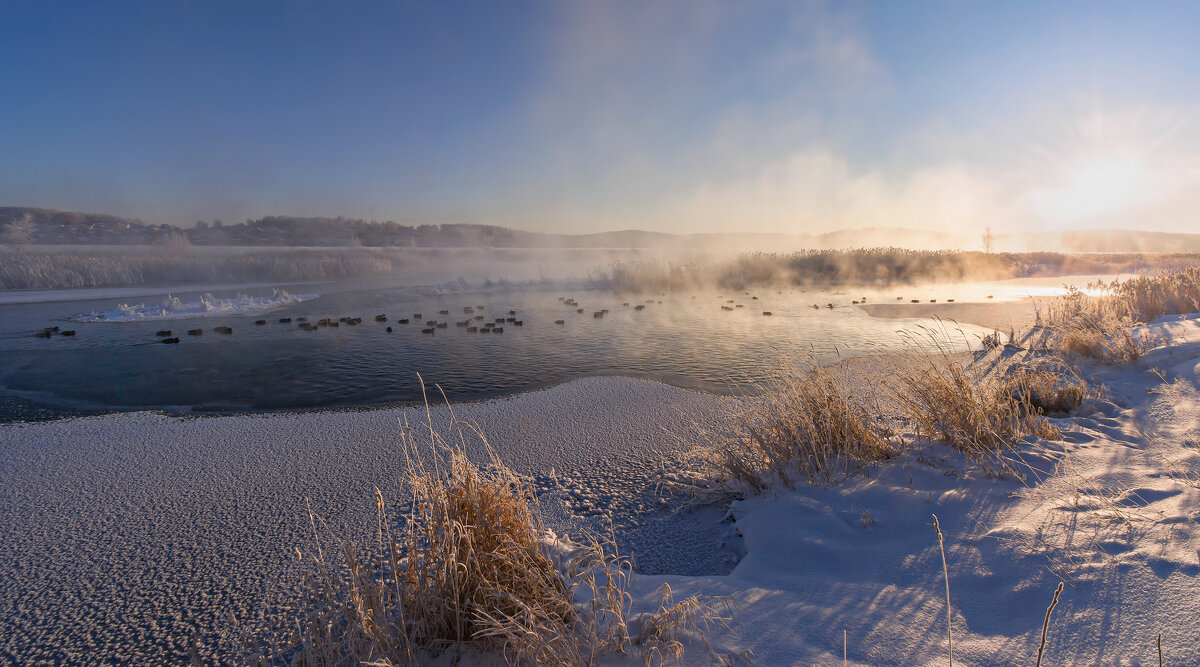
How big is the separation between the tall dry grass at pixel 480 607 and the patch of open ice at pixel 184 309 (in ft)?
46.9

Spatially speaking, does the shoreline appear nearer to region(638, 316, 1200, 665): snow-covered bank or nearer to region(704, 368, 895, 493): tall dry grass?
region(638, 316, 1200, 665): snow-covered bank

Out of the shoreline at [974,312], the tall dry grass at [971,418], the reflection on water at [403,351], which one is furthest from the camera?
the shoreline at [974,312]

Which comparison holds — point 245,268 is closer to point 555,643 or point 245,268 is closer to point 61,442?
point 61,442

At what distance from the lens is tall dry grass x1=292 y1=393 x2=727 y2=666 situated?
5.55ft

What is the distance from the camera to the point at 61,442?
4.51 metres

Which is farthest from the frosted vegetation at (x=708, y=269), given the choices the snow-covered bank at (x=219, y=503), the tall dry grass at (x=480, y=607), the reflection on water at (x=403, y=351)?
the tall dry grass at (x=480, y=607)

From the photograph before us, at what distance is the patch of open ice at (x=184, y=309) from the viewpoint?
12180 mm

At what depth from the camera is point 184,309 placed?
13.3 m

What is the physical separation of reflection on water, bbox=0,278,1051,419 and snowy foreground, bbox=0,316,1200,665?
1.59m

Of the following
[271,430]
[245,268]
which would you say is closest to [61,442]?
[271,430]

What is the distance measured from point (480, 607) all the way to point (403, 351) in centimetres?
748

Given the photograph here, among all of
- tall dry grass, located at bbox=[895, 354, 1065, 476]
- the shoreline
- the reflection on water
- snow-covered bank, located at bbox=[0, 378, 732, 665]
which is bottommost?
snow-covered bank, located at bbox=[0, 378, 732, 665]

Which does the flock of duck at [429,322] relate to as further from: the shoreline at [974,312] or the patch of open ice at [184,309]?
the patch of open ice at [184,309]

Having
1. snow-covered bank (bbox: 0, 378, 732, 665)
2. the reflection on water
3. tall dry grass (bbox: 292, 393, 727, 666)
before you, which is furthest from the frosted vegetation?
tall dry grass (bbox: 292, 393, 727, 666)
